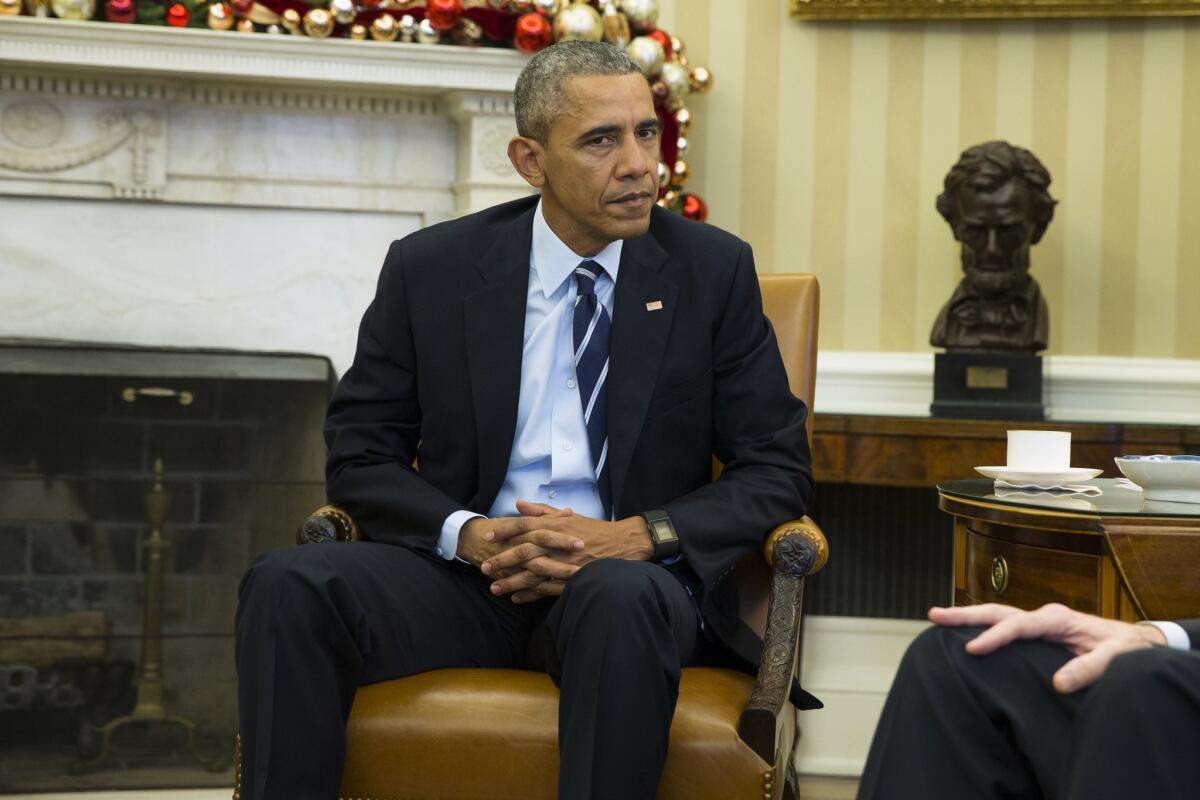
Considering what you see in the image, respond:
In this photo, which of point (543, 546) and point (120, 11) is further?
point (120, 11)

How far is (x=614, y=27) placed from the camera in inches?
130

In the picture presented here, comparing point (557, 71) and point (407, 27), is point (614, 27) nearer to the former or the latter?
point (407, 27)

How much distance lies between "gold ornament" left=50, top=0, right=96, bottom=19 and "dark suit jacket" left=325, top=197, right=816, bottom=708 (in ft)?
4.70

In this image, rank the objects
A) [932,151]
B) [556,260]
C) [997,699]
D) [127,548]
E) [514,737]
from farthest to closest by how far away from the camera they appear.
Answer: [932,151], [127,548], [556,260], [514,737], [997,699]

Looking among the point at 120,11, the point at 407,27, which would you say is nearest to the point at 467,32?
the point at 407,27

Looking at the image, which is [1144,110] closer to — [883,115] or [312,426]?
[883,115]

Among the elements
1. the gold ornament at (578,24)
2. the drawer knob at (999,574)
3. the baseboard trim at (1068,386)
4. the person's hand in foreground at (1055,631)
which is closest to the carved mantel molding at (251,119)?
the gold ornament at (578,24)

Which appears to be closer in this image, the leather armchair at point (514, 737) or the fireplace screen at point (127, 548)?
the leather armchair at point (514, 737)

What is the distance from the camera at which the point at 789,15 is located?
142 inches

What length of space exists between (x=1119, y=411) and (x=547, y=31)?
1749 millimetres

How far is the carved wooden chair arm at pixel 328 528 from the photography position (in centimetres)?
212

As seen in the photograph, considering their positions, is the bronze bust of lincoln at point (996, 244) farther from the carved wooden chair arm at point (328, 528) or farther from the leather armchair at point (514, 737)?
the carved wooden chair arm at point (328, 528)

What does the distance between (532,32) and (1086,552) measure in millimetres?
1978

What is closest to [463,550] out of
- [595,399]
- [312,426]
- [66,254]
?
[595,399]
